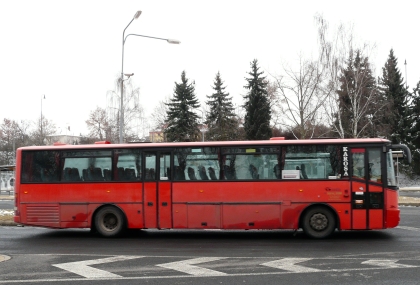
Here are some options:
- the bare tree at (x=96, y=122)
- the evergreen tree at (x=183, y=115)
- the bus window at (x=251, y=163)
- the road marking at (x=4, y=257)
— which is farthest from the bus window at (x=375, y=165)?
the bare tree at (x=96, y=122)

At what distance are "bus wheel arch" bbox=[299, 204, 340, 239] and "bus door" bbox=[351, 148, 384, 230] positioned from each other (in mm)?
Answer: 566

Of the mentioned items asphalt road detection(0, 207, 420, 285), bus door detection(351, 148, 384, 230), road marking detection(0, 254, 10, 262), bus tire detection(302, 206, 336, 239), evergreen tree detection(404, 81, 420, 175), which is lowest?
asphalt road detection(0, 207, 420, 285)

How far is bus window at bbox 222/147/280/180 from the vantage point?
14922mm

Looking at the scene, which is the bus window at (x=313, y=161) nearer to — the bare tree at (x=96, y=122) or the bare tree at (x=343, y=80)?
the bare tree at (x=343, y=80)

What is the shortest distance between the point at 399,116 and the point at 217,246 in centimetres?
4750

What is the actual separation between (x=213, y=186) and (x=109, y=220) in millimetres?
3385

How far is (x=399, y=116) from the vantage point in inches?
2211

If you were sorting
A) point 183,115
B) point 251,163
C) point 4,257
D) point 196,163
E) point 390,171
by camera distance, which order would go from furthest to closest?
point 183,115 → point 196,163 → point 251,163 → point 390,171 → point 4,257

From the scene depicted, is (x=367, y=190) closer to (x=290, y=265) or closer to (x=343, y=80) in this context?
(x=290, y=265)

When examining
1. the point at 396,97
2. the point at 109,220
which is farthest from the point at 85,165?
the point at 396,97

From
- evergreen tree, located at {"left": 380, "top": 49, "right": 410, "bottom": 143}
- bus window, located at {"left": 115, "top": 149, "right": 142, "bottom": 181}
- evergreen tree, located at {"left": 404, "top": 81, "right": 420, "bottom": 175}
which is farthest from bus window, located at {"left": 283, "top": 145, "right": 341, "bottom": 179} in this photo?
evergreen tree, located at {"left": 404, "top": 81, "right": 420, "bottom": 175}

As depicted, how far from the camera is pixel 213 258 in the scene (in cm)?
1135

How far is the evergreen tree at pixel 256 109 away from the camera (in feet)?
189

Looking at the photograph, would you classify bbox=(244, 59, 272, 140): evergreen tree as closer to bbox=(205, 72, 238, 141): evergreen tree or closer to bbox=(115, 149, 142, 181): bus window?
bbox=(205, 72, 238, 141): evergreen tree
